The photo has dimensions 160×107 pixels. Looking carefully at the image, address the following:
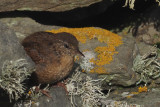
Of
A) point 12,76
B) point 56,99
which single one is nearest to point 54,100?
point 56,99

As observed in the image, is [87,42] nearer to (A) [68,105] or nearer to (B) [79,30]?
→ (B) [79,30]

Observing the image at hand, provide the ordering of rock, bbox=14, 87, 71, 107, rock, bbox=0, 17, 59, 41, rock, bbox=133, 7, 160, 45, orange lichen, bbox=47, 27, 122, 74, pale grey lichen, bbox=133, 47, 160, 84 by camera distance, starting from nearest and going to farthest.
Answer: rock, bbox=14, 87, 71, 107 → orange lichen, bbox=47, 27, 122, 74 → pale grey lichen, bbox=133, 47, 160, 84 → rock, bbox=0, 17, 59, 41 → rock, bbox=133, 7, 160, 45

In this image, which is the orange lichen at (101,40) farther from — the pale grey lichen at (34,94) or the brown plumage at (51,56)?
the pale grey lichen at (34,94)

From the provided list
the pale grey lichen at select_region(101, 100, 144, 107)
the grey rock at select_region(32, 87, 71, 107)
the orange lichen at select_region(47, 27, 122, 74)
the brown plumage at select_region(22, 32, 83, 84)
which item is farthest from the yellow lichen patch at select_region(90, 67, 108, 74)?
the brown plumage at select_region(22, 32, 83, 84)

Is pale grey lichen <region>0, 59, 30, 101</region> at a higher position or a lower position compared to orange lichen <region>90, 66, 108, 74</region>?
higher

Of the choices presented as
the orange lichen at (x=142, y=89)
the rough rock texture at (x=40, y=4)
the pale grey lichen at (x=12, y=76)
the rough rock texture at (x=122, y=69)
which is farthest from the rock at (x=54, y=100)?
the rough rock texture at (x=40, y=4)

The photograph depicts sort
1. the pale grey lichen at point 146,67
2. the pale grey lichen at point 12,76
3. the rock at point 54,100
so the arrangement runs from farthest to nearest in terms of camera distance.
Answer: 1. the pale grey lichen at point 146,67
2. the rock at point 54,100
3. the pale grey lichen at point 12,76

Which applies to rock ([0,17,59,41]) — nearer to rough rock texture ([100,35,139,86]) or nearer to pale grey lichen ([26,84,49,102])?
rough rock texture ([100,35,139,86])
